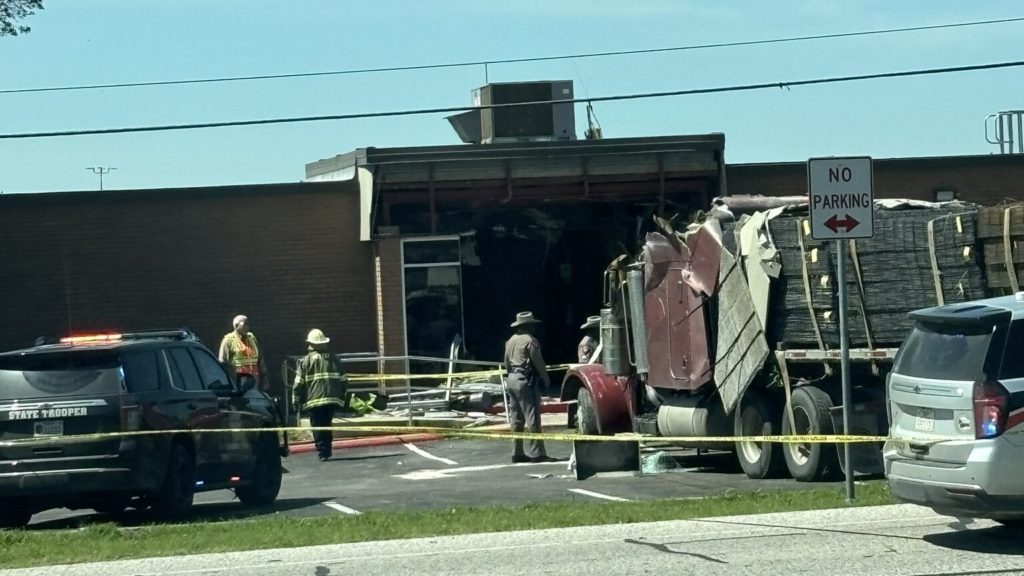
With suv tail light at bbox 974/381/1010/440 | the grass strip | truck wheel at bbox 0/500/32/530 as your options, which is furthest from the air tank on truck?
truck wheel at bbox 0/500/32/530

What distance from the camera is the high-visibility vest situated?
21.0 metres

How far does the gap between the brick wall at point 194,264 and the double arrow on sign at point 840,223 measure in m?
15.9

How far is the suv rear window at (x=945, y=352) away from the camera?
1008 centimetres

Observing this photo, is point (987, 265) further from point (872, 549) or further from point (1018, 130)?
point (1018, 130)

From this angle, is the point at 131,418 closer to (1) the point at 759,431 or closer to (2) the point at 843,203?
(1) the point at 759,431

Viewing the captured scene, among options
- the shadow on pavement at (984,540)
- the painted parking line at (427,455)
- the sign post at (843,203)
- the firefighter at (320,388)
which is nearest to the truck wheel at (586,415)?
the painted parking line at (427,455)

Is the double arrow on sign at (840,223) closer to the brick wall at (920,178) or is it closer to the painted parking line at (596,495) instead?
the painted parking line at (596,495)

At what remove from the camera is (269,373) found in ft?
90.4

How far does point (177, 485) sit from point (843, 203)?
6.69 m

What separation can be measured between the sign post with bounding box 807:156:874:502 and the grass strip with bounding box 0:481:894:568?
0.98m

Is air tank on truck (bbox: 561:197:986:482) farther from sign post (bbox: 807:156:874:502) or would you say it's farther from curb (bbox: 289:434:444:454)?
curb (bbox: 289:434:444:454)

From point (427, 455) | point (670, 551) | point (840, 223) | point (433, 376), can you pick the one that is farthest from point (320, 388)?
point (670, 551)

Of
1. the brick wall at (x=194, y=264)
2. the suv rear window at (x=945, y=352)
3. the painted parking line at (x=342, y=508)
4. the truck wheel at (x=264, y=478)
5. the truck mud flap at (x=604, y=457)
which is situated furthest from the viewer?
the brick wall at (x=194, y=264)

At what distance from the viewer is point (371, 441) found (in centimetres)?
2239
